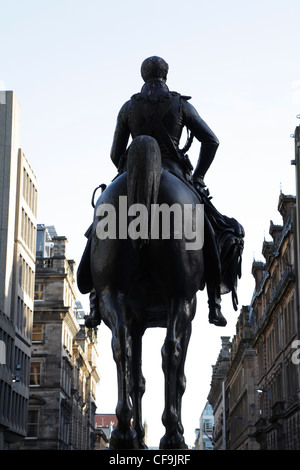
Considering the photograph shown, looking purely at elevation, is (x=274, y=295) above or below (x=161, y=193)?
above

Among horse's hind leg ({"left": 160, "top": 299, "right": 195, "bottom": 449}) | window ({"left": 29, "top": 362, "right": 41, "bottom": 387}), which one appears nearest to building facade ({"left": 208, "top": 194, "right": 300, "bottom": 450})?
window ({"left": 29, "top": 362, "right": 41, "bottom": 387})

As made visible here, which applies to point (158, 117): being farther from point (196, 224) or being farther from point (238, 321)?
point (238, 321)

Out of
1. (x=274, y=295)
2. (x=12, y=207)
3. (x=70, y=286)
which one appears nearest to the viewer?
(x=12, y=207)

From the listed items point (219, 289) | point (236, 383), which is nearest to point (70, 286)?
point (236, 383)

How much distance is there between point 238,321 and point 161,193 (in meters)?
101

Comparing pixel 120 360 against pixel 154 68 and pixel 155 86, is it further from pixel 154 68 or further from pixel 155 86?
pixel 154 68

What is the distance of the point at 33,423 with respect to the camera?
3095 inches

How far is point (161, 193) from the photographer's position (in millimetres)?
6781

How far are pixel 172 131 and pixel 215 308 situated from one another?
152 centimetres

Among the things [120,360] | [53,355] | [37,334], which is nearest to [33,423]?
[53,355]

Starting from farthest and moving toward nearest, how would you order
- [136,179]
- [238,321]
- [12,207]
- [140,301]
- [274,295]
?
[238,321], [274,295], [12,207], [140,301], [136,179]

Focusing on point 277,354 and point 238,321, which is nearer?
point 277,354

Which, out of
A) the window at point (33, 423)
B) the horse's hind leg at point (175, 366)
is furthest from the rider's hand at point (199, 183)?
the window at point (33, 423)
